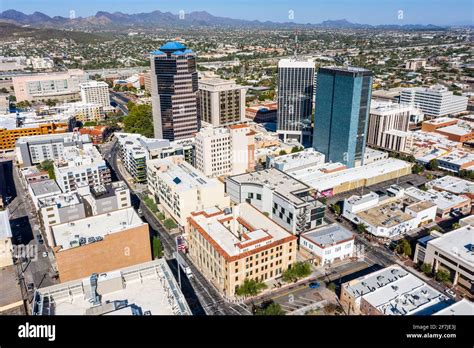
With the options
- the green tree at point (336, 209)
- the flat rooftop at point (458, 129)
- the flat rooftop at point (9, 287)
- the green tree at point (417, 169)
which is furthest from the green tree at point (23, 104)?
the flat rooftop at point (458, 129)

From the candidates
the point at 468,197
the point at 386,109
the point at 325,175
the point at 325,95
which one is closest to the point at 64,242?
the point at 325,175

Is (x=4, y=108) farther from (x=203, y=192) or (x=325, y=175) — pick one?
(x=325, y=175)

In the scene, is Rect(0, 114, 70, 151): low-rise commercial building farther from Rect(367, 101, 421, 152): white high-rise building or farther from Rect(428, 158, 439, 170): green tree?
Rect(428, 158, 439, 170): green tree

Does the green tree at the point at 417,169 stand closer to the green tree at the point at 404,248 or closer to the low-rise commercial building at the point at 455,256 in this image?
the low-rise commercial building at the point at 455,256

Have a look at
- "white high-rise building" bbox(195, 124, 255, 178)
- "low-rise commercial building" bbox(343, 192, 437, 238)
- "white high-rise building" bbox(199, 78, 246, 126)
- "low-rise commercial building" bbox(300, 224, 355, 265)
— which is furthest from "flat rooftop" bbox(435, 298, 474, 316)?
"white high-rise building" bbox(199, 78, 246, 126)

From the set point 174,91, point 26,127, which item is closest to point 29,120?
point 26,127
